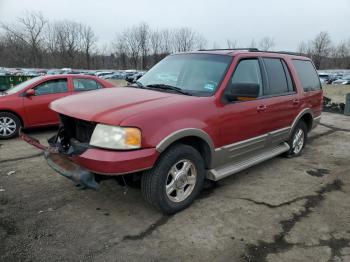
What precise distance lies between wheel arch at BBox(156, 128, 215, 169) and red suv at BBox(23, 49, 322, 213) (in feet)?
0.04

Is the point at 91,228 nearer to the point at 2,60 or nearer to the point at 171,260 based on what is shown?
the point at 171,260

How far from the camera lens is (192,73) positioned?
4383 millimetres

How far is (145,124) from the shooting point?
3256 millimetres

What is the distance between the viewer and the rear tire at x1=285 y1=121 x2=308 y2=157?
19.5ft

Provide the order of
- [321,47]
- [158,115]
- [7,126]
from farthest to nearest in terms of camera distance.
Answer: [321,47], [7,126], [158,115]

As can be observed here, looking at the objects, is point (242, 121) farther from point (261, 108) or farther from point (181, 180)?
point (181, 180)

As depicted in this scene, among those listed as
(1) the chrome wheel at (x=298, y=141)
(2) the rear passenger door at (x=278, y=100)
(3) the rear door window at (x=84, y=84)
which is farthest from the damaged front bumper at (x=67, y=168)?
(3) the rear door window at (x=84, y=84)

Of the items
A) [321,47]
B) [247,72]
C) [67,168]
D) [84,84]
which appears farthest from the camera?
[321,47]

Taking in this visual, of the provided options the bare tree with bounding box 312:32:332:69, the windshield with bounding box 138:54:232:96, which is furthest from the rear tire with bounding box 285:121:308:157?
the bare tree with bounding box 312:32:332:69

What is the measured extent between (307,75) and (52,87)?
5753 millimetres

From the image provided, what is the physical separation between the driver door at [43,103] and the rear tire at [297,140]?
521 cm

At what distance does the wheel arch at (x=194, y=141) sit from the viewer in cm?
338

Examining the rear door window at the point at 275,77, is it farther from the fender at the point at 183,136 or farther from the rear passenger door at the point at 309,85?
the fender at the point at 183,136

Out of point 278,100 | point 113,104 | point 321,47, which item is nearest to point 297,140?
point 278,100
